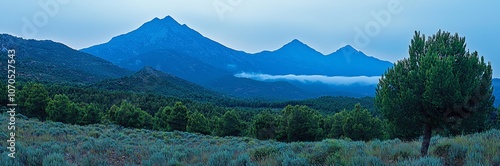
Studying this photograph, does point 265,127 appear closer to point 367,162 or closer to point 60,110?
point 60,110

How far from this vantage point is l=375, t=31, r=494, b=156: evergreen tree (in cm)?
704

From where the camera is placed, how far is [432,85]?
704 centimetres

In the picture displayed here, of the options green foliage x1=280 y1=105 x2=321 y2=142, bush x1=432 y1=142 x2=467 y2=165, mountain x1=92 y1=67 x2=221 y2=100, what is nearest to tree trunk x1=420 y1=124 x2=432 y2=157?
bush x1=432 y1=142 x2=467 y2=165

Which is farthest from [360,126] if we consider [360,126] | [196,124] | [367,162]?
[367,162]

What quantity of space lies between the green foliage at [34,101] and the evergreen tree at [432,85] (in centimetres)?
4829

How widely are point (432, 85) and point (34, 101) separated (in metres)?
50.0

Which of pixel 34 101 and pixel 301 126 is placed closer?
pixel 301 126

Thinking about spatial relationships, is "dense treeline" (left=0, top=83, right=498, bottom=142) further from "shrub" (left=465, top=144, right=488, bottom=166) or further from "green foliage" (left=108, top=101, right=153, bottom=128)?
"shrub" (left=465, top=144, right=488, bottom=166)

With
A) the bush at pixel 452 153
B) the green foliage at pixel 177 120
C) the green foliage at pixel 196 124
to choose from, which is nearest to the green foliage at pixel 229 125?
the green foliage at pixel 196 124

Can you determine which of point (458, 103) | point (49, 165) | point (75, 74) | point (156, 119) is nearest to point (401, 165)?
point (458, 103)

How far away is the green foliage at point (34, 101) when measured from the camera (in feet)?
139

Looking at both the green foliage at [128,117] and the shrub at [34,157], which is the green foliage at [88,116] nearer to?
the green foliage at [128,117]

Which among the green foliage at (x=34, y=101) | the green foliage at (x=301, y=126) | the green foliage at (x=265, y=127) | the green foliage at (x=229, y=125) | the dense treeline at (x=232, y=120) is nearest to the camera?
the dense treeline at (x=232, y=120)

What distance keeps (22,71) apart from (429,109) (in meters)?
176
